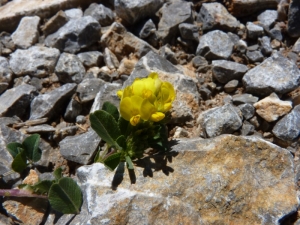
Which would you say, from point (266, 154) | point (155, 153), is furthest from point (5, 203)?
point (266, 154)

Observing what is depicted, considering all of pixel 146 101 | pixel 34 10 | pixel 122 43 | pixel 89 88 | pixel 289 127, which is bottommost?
pixel 289 127

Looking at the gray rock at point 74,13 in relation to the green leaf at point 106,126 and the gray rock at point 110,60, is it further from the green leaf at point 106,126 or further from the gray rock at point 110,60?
the green leaf at point 106,126

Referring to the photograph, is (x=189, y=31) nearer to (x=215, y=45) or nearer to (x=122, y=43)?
(x=215, y=45)

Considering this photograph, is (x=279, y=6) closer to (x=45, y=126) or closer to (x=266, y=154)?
(x=266, y=154)

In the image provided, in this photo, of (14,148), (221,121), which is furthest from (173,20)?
(14,148)

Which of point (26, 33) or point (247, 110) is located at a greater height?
point (26, 33)

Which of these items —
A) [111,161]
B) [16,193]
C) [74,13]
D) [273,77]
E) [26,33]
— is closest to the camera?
[111,161]
